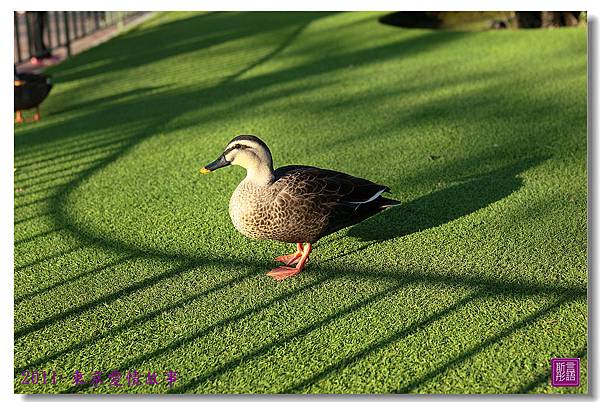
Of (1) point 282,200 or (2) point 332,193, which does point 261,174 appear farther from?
(2) point 332,193

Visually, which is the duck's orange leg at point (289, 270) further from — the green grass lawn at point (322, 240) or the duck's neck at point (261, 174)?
the duck's neck at point (261, 174)

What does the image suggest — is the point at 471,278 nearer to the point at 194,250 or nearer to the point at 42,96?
the point at 194,250

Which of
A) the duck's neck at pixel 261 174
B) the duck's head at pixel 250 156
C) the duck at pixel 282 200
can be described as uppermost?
the duck's head at pixel 250 156

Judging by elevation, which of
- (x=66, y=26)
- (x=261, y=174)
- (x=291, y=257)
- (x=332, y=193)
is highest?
(x=66, y=26)

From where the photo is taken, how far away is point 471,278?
3771 mm

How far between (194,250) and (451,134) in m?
2.76

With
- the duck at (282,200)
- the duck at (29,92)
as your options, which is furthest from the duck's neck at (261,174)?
the duck at (29,92)

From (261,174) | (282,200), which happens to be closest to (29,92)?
(261,174)

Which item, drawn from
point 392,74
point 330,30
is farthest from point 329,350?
point 330,30

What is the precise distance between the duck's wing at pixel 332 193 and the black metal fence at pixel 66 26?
7039 millimetres

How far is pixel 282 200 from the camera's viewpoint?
3.67 m

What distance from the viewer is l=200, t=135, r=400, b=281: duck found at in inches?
145

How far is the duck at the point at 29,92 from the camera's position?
6.66m

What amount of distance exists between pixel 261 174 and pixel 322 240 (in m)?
0.75
